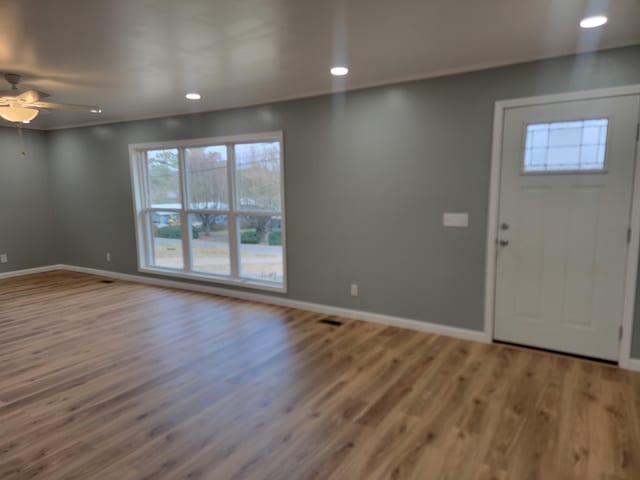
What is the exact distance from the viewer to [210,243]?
5.43 m

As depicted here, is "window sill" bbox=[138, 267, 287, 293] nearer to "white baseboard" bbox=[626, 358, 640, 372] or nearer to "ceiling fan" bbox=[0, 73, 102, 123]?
"ceiling fan" bbox=[0, 73, 102, 123]

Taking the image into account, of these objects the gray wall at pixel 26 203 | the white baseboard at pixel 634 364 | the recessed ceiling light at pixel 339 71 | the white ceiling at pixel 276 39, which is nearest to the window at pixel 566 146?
the white ceiling at pixel 276 39

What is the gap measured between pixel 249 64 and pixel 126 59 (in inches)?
36.8

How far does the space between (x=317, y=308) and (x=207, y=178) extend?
2.36 m

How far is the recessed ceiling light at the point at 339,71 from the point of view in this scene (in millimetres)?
3293

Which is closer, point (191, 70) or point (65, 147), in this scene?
point (191, 70)

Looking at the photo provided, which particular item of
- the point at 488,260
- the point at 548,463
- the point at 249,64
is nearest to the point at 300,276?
the point at 488,260

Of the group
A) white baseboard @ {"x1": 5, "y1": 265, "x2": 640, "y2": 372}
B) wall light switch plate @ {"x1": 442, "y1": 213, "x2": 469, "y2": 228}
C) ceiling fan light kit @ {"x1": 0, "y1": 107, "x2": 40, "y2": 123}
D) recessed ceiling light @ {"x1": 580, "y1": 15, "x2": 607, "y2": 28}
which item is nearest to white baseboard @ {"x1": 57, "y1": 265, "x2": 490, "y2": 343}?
white baseboard @ {"x1": 5, "y1": 265, "x2": 640, "y2": 372}

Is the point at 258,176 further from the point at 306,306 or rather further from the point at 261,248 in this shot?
the point at 306,306

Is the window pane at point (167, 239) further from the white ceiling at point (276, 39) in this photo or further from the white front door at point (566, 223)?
the white front door at point (566, 223)

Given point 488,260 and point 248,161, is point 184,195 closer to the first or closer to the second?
point 248,161

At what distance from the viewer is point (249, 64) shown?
10.4ft

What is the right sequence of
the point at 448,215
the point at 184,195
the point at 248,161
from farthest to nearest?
the point at 184,195, the point at 248,161, the point at 448,215

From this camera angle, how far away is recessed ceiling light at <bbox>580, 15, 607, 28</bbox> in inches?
91.6
